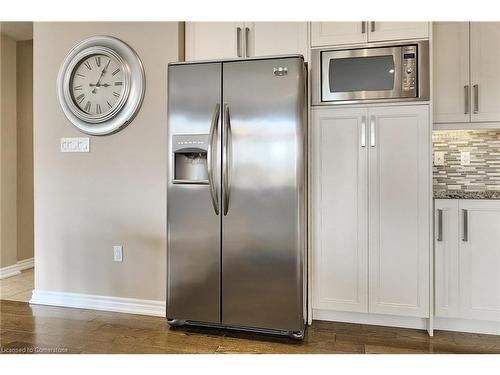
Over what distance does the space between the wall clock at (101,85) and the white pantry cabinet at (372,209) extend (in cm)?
140

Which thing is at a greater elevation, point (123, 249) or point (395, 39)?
point (395, 39)

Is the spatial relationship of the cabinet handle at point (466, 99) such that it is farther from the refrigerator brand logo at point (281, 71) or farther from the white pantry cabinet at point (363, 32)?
the refrigerator brand logo at point (281, 71)

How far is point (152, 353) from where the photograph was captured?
2154 millimetres

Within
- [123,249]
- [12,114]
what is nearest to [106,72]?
[123,249]

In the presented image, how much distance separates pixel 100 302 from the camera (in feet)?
9.53

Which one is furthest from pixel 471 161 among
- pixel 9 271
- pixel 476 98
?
pixel 9 271

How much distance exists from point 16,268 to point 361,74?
4.02 meters

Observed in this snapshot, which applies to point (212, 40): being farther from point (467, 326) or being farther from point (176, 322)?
point (467, 326)

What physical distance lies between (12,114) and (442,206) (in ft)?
14.1

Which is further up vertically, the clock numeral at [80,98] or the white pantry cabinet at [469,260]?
the clock numeral at [80,98]

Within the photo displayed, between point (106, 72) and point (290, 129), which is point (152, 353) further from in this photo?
point (106, 72)

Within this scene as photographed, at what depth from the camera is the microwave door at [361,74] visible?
2.40 m

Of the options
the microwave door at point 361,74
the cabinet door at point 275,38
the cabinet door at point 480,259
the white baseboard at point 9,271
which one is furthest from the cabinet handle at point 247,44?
the white baseboard at point 9,271

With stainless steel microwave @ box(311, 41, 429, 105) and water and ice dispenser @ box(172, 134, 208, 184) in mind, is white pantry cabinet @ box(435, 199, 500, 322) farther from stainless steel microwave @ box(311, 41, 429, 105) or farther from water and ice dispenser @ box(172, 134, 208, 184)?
water and ice dispenser @ box(172, 134, 208, 184)
